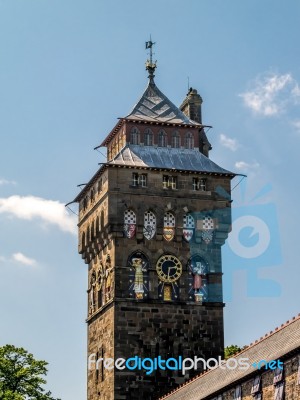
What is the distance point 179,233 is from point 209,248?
2569 millimetres

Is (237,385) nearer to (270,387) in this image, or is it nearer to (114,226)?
(270,387)

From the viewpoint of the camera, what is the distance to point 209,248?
86375mm

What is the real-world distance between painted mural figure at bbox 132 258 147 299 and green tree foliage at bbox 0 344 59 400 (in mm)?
12287

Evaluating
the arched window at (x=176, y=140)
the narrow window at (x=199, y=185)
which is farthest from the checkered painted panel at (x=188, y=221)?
the arched window at (x=176, y=140)

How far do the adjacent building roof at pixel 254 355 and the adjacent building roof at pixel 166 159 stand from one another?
19479mm

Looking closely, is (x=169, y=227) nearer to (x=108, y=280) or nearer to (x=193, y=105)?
(x=108, y=280)

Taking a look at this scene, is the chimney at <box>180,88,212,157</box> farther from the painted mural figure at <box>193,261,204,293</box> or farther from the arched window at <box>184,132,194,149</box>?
the painted mural figure at <box>193,261,204,293</box>

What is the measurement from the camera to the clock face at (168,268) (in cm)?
8475

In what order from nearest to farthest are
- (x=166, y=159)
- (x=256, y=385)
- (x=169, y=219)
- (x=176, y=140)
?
(x=256, y=385) → (x=169, y=219) → (x=166, y=159) → (x=176, y=140)

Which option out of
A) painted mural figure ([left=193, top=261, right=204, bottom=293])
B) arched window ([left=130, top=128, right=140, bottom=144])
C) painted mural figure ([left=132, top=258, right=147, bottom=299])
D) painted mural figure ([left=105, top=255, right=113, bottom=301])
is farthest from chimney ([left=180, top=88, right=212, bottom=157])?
painted mural figure ([left=105, top=255, right=113, bottom=301])

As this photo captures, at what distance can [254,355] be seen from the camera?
6356 centimetres

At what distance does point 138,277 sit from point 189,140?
41.5 feet

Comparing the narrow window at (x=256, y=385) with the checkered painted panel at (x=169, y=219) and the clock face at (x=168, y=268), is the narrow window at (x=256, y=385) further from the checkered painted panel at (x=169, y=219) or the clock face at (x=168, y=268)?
the checkered painted panel at (x=169, y=219)

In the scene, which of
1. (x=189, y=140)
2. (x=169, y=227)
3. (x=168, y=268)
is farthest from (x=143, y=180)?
(x=168, y=268)
